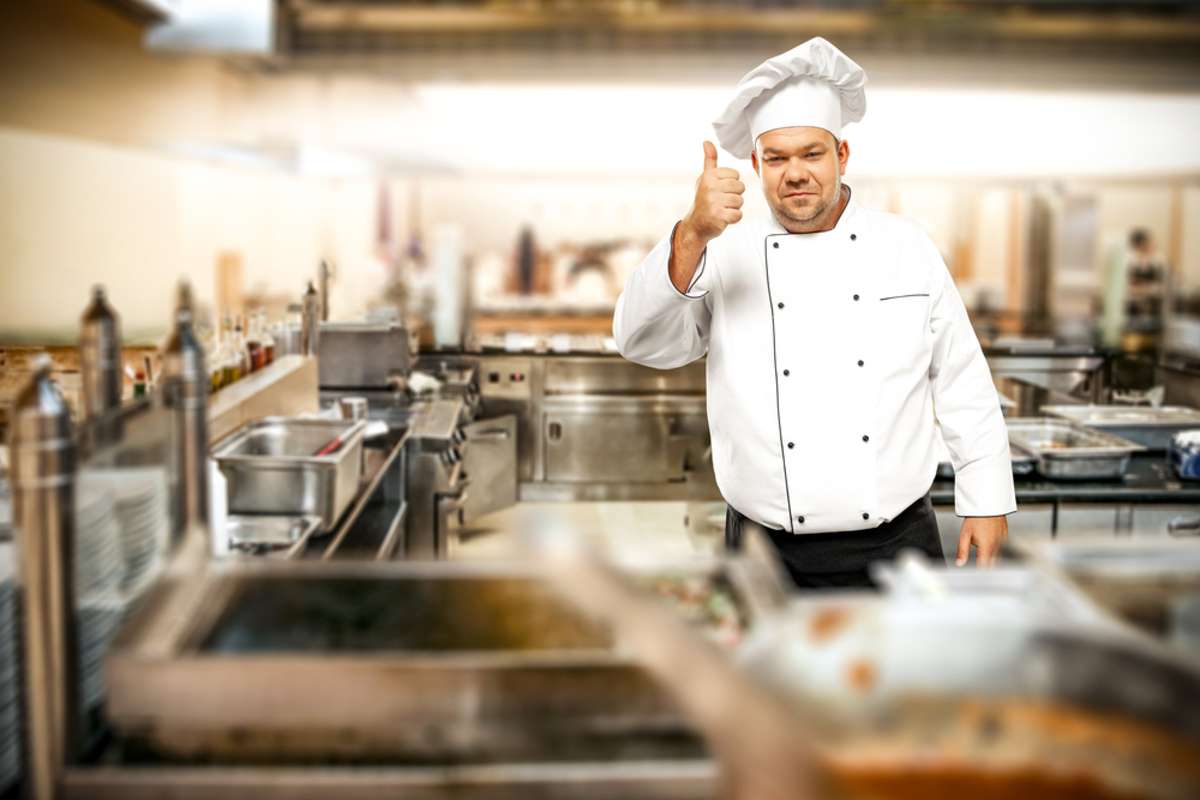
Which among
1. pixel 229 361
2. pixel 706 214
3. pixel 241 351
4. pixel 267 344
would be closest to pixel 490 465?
pixel 267 344

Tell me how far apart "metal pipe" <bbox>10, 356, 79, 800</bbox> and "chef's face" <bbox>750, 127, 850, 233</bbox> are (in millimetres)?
1647

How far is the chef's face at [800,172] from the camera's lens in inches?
93.7

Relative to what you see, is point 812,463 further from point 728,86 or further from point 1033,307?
point 1033,307

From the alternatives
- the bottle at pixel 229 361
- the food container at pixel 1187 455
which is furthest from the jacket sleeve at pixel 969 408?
the bottle at pixel 229 361

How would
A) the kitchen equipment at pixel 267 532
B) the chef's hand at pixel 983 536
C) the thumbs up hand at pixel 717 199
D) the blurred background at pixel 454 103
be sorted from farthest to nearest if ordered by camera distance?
the blurred background at pixel 454 103 < the chef's hand at pixel 983 536 < the kitchen equipment at pixel 267 532 < the thumbs up hand at pixel 717 199

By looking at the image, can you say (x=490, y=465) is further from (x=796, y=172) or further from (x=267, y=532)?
(x=796, y=172)

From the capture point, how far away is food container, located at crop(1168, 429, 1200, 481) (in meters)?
3.29

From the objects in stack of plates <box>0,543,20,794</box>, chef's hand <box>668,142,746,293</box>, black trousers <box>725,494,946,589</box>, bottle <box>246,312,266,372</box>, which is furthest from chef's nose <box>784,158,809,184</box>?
Result: bottle <box>246,312,266,372</box>

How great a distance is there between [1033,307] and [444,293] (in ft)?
16.6

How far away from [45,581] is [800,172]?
1.74m

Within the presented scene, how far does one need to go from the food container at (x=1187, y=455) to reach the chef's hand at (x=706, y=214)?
1.94 meters

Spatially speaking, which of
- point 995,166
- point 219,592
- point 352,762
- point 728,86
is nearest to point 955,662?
point 352,762

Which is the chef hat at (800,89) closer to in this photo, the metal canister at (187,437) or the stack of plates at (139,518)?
the metal canister at (187,437)

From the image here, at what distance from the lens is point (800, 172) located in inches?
93.9
